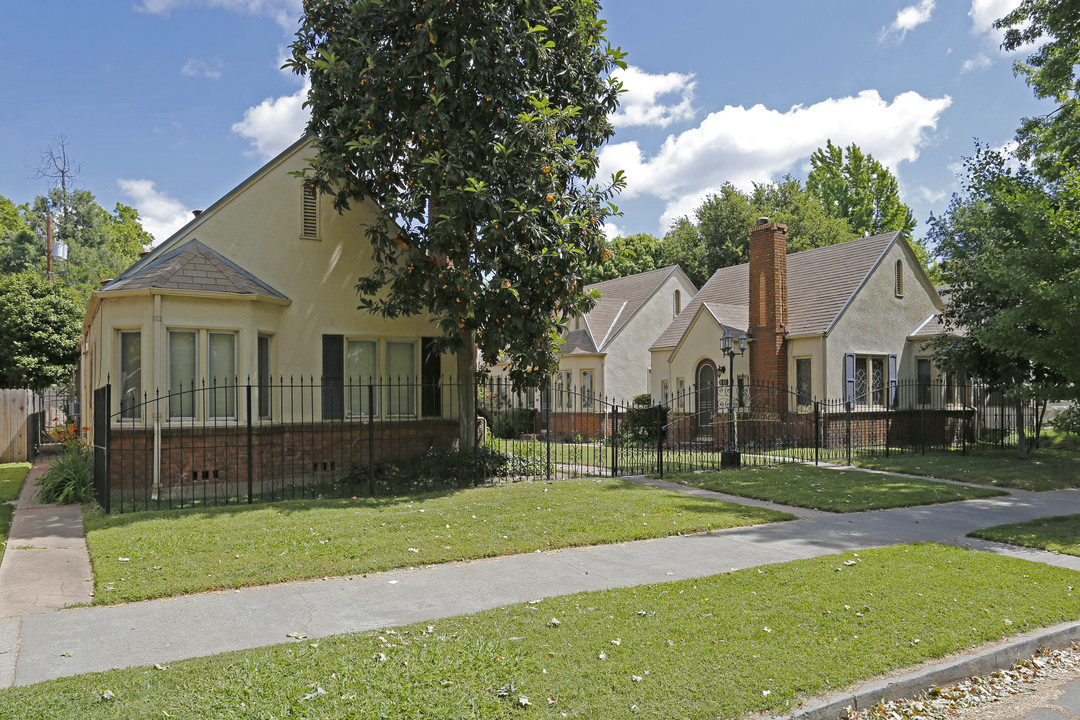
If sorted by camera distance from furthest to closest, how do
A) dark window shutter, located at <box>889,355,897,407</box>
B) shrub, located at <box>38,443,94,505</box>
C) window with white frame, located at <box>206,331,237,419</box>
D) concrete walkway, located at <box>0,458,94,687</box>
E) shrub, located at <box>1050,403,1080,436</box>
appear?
dark window shutter, located at <box>889,355,897,407</box>
shrub, located at <box>1050,403,1080,436</box>
window with white frame, located at <box>206,331,237,419</box>
shrub, located at <box>38,443,94,505</box>
concrete walkway, located at <box>0,458,94,687</box>

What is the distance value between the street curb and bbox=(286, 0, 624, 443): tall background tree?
836 cm

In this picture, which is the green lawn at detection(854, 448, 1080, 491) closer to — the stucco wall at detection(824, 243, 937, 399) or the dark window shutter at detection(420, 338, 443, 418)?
the stucco wall at detection(824, 243, 937, 399)

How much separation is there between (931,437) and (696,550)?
18723mm

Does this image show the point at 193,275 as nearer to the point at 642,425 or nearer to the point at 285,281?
the point at 285,281

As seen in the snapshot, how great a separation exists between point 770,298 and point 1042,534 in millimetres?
13837

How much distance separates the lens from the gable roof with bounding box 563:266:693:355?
28344 millimetres

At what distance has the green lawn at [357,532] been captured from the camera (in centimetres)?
741

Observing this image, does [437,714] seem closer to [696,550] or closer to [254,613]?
[254,613]

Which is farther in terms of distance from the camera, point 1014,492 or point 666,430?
point 666,430

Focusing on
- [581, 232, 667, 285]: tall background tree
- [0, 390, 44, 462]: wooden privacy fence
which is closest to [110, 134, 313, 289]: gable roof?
[0, 390, 44, 462]: wooden privacy fence

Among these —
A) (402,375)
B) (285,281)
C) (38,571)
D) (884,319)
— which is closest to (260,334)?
(285,281)

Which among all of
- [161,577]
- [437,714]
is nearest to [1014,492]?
[437,714]

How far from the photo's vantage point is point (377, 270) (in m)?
13.8

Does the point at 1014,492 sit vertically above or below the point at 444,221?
below
